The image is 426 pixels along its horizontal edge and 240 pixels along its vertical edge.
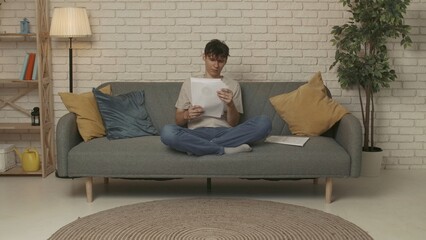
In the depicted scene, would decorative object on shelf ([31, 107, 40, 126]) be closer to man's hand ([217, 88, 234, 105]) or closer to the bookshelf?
the bookshelf

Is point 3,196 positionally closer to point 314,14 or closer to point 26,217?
point 26,217

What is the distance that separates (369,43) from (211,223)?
224cm

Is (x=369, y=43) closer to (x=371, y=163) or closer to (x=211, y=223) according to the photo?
(x=371, y=163)

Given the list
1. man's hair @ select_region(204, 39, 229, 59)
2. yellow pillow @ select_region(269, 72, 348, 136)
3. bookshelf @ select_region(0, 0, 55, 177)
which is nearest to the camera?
man's hair @ select_region(204, 39, 229, 59)

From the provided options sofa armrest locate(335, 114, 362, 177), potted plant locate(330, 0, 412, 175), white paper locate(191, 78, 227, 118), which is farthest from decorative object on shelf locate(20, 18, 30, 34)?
sofa armrest locate(335, 114, 362, 177)

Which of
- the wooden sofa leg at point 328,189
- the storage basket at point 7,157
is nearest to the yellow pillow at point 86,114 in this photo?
the storage basket at point 7,157

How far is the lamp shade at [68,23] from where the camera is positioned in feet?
15.7

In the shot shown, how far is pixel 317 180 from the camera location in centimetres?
480

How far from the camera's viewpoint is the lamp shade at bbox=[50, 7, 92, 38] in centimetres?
478

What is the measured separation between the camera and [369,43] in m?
4.99

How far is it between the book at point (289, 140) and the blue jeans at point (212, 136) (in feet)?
0.50

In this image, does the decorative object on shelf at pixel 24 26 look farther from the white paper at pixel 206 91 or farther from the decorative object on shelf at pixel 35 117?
the white paper at pixel 206 91

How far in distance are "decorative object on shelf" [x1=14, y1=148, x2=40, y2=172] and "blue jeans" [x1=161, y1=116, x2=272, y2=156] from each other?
1474 millimetres

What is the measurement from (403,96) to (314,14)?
41.0 inches
